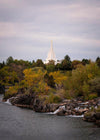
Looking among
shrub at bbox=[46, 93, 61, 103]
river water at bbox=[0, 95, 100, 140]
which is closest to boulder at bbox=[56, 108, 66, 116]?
river water at bbox=[0, 95, 100, 140]

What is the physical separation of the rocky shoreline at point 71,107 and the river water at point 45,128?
184cm

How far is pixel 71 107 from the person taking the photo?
133 ft

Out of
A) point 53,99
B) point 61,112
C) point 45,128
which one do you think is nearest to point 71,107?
point 61,112

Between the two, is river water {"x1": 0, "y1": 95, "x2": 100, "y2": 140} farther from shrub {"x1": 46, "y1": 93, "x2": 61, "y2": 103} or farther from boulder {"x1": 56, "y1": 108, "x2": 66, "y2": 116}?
shrub {"x1": 46, "y1": 93, "x2": 61, "y2": 103}

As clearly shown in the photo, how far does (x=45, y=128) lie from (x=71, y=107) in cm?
1077

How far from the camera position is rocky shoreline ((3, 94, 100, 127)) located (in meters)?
34.7

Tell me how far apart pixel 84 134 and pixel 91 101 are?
50.9ft

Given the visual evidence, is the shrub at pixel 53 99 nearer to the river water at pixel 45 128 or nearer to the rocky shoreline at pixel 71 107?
the rocky shoreline at pixel 71 107

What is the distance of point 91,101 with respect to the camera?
42750mm

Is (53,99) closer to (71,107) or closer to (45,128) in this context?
(71,107)

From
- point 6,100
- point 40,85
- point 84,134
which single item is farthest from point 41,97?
point 84,134

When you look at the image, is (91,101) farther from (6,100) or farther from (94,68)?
(6,100)

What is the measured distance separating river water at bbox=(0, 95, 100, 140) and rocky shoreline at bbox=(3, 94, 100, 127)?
1844 mm

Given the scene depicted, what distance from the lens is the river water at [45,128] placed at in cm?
2698
